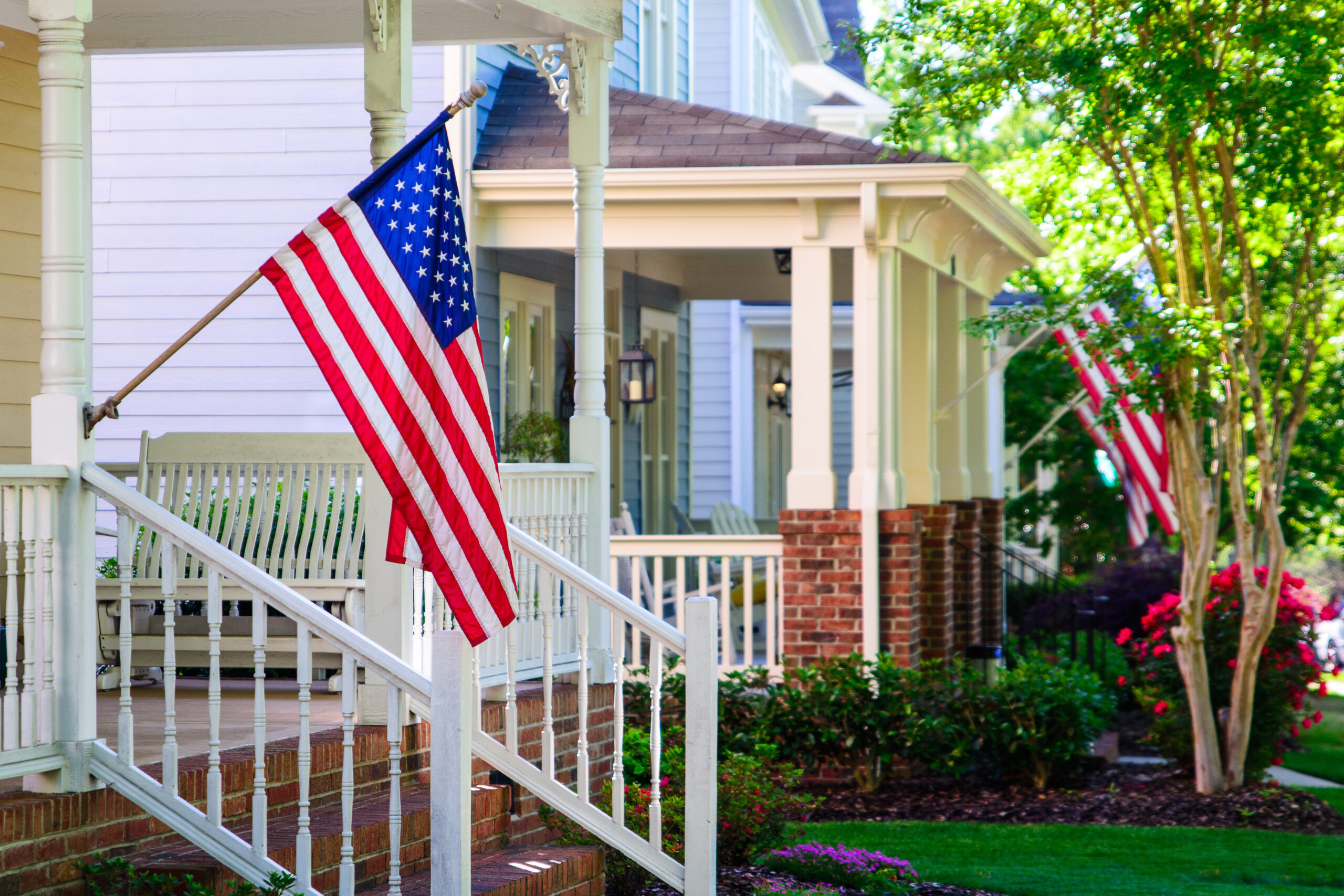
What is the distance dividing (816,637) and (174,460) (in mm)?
4062

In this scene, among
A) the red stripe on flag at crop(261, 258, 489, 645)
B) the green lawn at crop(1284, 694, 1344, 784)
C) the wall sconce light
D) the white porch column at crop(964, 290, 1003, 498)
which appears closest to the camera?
the red stripe on flag at crop(261, 258, 489, 645)

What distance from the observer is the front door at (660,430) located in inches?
564

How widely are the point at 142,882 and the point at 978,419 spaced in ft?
34.4

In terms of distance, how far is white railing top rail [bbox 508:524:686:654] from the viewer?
5.65 metres

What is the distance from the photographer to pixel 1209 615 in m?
10.8

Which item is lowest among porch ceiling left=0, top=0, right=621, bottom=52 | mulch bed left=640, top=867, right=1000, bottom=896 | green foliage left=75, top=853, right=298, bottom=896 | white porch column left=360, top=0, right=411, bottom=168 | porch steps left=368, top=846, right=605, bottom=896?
mulch bed left=640, top=867, right=1000, bottom=896

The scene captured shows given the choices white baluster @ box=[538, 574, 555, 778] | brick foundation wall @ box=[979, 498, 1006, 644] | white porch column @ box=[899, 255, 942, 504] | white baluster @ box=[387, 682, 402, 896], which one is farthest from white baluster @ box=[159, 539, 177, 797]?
brick foundation wall @ box=[979, 498, 1006, 644]

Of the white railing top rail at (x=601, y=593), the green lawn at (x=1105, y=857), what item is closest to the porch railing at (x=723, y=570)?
the green lawn at (x=1105, y=857)

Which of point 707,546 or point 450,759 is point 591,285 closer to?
point 450,759

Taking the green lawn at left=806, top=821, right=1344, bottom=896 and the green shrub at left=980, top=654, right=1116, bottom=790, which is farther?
the green shrub at left=980, top=654, right=1116, bottom=790

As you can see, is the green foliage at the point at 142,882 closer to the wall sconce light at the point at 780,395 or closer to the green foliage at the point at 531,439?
the green foliage at the point at 531,439

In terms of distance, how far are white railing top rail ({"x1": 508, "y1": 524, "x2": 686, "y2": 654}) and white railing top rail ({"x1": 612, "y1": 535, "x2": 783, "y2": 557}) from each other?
3497 mm

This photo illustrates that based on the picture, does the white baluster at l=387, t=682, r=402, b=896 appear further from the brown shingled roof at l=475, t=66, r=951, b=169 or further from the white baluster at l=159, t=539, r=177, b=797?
the brown shingled roof at l=475, t=66, r=951, b=169

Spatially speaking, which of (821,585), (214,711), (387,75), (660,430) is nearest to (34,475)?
(214,711)
